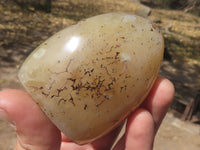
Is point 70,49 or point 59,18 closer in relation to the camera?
point 70,49

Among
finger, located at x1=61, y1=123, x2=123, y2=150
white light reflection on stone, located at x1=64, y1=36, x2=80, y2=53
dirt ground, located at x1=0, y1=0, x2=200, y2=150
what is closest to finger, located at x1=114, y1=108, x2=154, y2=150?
finger, located at x1=61, y1=123, x2=123, y2=150

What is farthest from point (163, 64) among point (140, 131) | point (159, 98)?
point (140, 131)

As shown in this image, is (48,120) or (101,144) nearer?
(48,120)

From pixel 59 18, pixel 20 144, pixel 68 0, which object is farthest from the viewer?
pixel 68 0

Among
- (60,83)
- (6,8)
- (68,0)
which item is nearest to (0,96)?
(60,83)

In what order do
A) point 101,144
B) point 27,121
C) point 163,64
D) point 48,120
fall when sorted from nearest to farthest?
point 27,121 < point 48,120 < point 101,144 < point 163,64

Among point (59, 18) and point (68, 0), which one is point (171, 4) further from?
point (59, 18)

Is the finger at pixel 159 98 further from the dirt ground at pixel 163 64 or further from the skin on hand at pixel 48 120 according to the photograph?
the dirt ground at pixel 163 64

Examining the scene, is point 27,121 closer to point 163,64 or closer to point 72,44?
point 72,44
